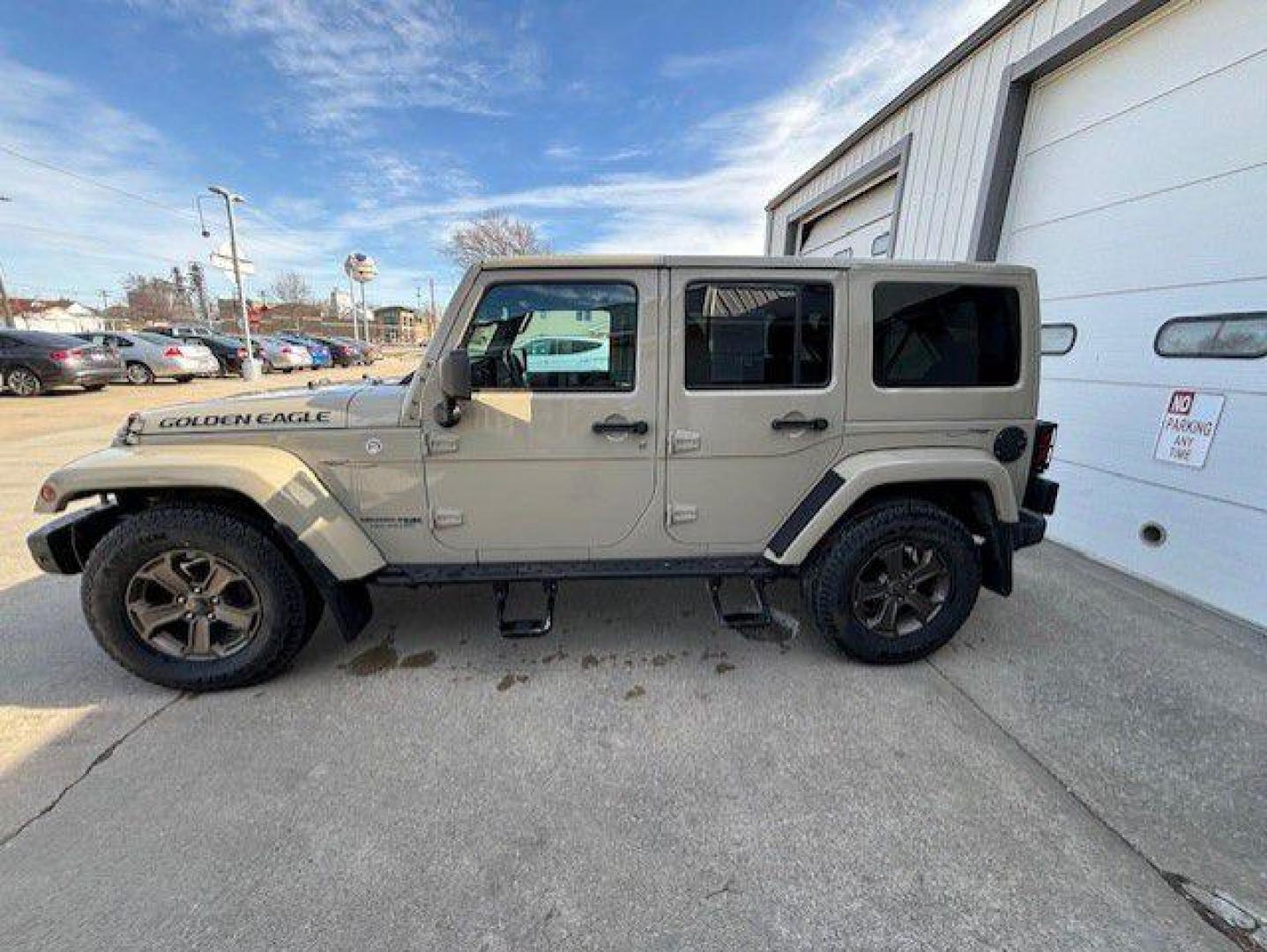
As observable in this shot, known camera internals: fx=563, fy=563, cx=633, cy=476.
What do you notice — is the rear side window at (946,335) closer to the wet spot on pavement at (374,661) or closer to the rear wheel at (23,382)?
the wet spot on pavement at (374,661)

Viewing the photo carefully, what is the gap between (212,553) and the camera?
2.48 metres

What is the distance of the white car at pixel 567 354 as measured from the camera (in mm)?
2521

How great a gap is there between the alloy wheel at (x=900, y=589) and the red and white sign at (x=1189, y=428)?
2.15 meters

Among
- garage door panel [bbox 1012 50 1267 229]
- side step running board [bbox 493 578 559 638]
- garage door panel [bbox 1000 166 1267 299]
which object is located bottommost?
side step running board [bbox 493 578 559 638]

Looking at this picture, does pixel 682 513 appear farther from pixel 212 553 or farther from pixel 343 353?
pixel 343 353

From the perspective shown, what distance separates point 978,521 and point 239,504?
3542 mm

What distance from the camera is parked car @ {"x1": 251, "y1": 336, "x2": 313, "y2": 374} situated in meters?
19.3

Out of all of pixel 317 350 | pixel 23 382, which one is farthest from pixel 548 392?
pixel 317 350

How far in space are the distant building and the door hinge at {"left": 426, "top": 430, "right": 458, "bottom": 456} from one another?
53.1 m

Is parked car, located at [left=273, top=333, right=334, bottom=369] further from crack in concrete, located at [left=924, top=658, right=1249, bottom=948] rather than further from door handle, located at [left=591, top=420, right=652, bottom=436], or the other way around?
crack in concrete, located at [left=924, top=658, right=1249, bottom=948]

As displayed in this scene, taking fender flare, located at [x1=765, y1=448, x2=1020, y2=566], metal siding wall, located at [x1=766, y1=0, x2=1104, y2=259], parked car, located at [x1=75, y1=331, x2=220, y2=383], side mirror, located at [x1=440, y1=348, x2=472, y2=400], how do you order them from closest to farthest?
side mirror, located at [x1=440, y1=348, x2=472, y2=400] → fender flare, located at [x1=765, y1=448, x2=1020, y2=566] → metal siding wall, located at [x1=766, y1=0, x2=1104, y2=259] → parked car, located at [x1=75, y1=331, x2=220, y2=383]

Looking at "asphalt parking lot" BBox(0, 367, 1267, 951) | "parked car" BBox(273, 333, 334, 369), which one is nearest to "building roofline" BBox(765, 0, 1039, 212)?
"asphalt parking lot" BBox(0, 367, 1267, 951)

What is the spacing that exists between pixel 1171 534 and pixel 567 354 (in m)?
4.05

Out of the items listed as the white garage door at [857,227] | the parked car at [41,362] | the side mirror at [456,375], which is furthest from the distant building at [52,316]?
the side mirror at [456,375]
